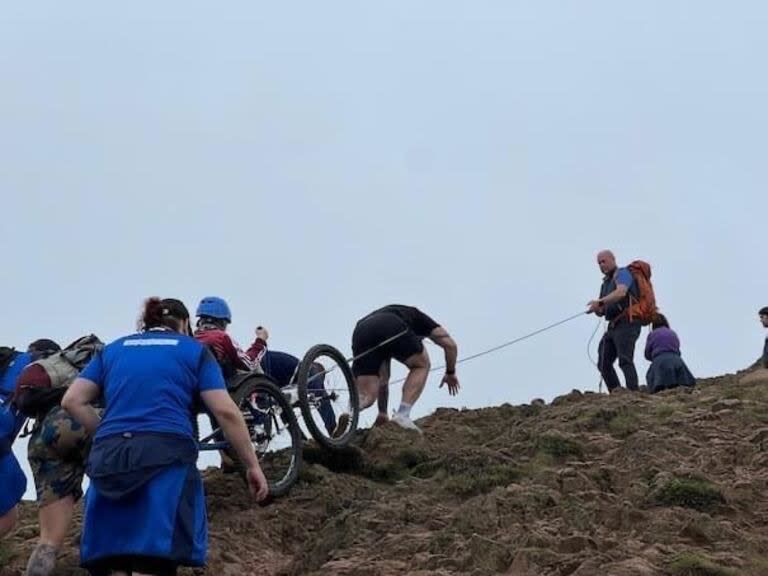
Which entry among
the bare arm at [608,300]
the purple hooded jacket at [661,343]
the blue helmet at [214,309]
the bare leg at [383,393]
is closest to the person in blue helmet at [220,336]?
the blue helmet at [214,309]

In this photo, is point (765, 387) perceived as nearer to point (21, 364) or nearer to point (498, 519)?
point (498, 519)

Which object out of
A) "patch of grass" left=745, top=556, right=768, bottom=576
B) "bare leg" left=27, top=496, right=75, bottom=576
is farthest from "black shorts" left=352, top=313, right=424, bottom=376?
"patch of grass" left=745, top=556, right=768, bottom=576

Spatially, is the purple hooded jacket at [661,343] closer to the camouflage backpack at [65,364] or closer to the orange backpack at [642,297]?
the orange backpack at [642,297]

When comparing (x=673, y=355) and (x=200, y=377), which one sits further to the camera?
(x=673, y=355)

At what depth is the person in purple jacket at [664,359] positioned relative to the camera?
1524 centimetres

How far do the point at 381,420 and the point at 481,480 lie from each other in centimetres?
284

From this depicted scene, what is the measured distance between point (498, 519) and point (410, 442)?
2935 mm

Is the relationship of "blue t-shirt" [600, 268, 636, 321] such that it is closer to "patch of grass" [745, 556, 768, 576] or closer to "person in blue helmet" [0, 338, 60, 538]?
"patch of grass" [745, 556, 768, 576]

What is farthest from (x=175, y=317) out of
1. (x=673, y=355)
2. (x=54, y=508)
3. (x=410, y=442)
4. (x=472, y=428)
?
(x=673, y=355)

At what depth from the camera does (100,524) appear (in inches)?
244

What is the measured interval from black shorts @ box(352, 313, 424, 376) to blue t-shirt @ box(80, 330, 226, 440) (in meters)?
5.64

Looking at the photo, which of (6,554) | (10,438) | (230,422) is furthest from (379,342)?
(230,422)

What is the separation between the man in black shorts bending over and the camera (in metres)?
12.2

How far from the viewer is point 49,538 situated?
7824 mm
